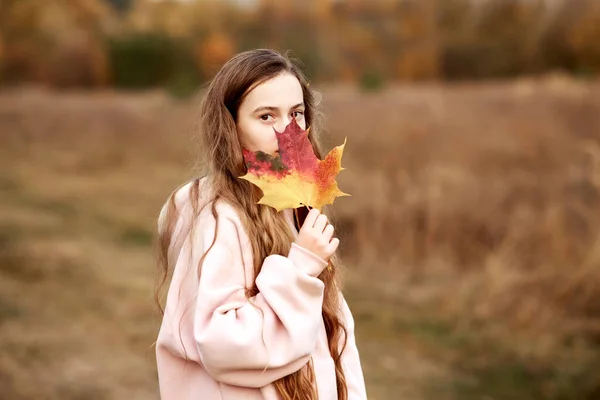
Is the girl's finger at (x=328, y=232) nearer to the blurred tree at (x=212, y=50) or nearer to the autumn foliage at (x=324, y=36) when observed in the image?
the autumn foliage at (x=324, y=36)

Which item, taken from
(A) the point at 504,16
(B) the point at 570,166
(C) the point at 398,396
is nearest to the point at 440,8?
(A) the point at 504,16

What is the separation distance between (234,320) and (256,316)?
1.8 inches

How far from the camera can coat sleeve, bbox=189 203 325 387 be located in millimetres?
1713

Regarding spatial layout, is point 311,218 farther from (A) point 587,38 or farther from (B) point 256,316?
(A) point 587,38

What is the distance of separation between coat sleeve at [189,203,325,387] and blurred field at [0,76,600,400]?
322cm

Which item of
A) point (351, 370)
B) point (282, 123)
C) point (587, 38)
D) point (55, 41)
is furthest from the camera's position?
point (55, 41)

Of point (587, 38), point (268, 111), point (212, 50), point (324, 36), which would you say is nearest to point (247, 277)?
point (268, 111)

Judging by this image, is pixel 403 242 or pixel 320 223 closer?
pixel 320 223

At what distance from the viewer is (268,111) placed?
1.86 m

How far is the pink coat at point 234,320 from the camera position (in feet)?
5.65

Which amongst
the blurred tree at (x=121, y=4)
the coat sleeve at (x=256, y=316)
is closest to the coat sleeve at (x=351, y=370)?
the coat sleeve at (x=256, y=316)

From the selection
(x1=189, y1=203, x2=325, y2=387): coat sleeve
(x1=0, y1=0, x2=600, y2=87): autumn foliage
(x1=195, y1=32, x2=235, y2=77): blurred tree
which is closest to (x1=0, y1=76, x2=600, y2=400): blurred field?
(x1=0, y1=0, x2=600, y2=87): autumn foliage

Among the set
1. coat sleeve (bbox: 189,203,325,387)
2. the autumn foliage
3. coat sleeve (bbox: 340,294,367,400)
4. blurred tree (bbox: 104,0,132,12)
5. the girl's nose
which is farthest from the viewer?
blurred tree (bbox: 104,0,132,12)

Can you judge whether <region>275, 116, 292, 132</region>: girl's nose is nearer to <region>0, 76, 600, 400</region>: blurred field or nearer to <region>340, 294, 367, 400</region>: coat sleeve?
<region>340, 294, 367, 400</region>: coat sleeve
